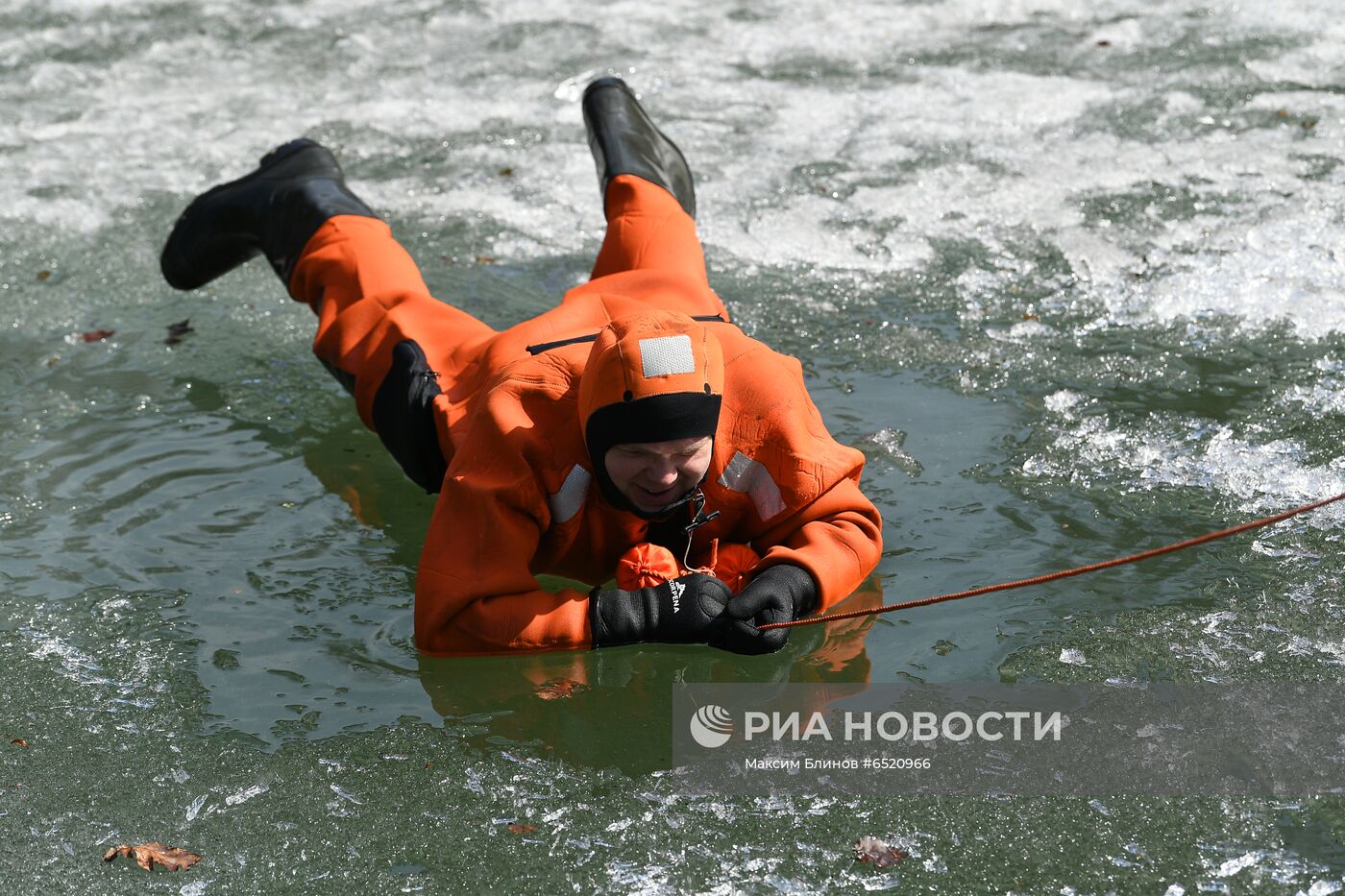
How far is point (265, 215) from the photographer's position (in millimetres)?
5254

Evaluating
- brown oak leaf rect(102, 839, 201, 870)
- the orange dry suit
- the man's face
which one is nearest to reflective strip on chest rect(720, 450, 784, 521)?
the orange dry suit

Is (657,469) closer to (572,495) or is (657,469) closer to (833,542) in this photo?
(572,495)

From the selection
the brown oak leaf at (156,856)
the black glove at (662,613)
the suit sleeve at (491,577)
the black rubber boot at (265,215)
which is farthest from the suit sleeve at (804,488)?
the black rubber boot at (265,215)

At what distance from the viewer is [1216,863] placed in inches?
113

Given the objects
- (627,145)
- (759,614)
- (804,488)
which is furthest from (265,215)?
(759,614)

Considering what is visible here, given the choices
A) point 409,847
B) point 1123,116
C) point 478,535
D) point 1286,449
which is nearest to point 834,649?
point 478,535

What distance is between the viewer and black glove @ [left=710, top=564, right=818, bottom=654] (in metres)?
3.40

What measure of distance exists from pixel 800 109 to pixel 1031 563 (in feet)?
12.6

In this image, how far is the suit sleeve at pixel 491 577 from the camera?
3471mm

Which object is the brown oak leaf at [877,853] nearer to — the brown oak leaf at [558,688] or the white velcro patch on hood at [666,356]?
the brown oak leaf at [558,688]

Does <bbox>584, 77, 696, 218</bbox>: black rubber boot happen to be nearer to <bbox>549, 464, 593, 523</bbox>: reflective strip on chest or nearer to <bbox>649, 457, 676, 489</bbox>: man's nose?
<bbox>549, 464, 593, 523</bbox>: reflective strip on chest

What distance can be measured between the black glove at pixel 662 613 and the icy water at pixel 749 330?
19 cm

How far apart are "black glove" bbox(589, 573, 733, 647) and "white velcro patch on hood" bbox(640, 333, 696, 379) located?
19.4 inches

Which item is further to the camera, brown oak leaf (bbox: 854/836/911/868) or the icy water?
the icy water
